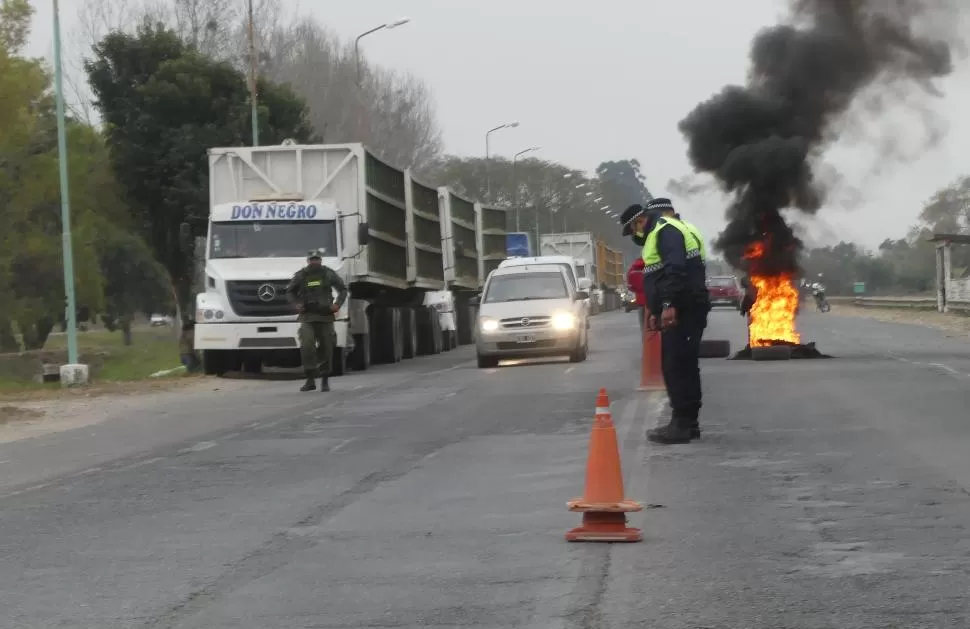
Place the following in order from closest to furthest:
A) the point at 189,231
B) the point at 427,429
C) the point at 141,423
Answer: the point at 427,429
the point at 141,423
the point at 189,231

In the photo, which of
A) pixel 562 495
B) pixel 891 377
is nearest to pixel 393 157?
pixel 891 377

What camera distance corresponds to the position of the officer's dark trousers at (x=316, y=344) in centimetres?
2034

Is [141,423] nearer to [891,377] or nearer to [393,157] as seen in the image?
[891,377]

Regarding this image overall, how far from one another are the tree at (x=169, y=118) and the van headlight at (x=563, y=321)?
24.6 metres

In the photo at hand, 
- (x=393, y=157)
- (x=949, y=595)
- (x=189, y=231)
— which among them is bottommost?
(x=949, y=595)

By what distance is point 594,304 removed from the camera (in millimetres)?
69375

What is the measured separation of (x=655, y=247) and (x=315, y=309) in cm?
898

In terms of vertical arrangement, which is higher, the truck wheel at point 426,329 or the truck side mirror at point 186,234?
the truck side mirror at point 186,234

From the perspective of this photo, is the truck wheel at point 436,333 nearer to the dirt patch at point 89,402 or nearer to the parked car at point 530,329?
the parked car at point 530,329

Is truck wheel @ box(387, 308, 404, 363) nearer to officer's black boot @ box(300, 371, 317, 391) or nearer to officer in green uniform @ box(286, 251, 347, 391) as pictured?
officer's black boot @ box(300, 371, 317, 391)

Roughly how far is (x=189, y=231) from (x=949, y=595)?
1923 centimetres

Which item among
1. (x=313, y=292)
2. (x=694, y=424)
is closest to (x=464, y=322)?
(x=313, y=292)

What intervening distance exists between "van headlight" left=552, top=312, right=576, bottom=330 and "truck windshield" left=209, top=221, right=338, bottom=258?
3.67 metres

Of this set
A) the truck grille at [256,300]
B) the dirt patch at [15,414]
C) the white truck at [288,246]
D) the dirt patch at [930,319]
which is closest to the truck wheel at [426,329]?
the white truck at [288,246]
